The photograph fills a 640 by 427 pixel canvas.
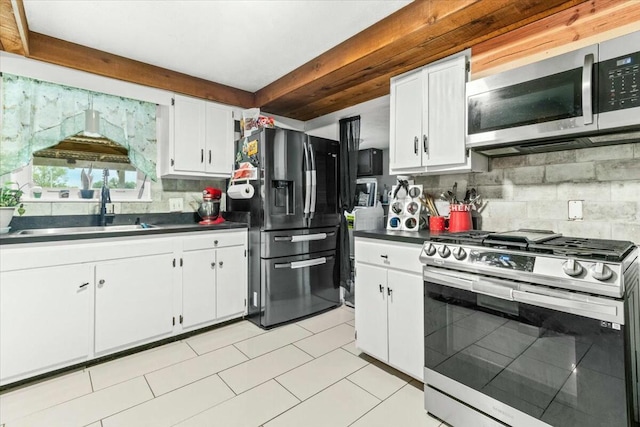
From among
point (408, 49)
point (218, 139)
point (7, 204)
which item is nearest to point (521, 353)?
point (408, 49)

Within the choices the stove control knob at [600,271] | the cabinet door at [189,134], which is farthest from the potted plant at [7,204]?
the stove control knob at [600,271]

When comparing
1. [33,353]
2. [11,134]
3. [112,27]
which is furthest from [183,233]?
[112,27]

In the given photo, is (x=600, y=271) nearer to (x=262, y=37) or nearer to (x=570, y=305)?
(x=570, y=305)

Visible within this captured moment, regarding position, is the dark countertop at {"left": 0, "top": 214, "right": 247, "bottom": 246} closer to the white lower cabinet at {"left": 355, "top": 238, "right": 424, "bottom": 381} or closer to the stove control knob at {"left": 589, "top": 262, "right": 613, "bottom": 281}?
the white lower cabinet at {"left": 355, "top": 238, "right": 424, "bottom": 381}

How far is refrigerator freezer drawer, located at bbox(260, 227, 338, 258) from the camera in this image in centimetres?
285

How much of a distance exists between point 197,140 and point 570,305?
3.14m

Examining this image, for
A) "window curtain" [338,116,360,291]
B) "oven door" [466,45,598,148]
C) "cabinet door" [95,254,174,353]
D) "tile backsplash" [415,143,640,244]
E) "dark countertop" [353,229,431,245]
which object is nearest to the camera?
"oven door" [466,45,598,148]

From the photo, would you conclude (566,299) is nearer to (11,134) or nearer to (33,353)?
(33,353)

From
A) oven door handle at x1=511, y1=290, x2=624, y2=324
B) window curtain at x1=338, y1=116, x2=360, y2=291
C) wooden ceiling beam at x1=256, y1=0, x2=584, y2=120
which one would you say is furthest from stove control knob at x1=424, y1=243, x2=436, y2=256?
window curtain at x1=338, y1=116, x2=360, y2=291

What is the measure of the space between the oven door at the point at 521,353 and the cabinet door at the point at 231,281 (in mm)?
1891

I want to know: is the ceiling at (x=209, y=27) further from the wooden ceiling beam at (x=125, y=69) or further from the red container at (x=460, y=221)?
the red container at (x=460, y=221)

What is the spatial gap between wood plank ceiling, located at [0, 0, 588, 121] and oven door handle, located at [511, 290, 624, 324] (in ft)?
5.16

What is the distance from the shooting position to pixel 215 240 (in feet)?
9.16

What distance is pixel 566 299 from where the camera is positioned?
3.93 ft
